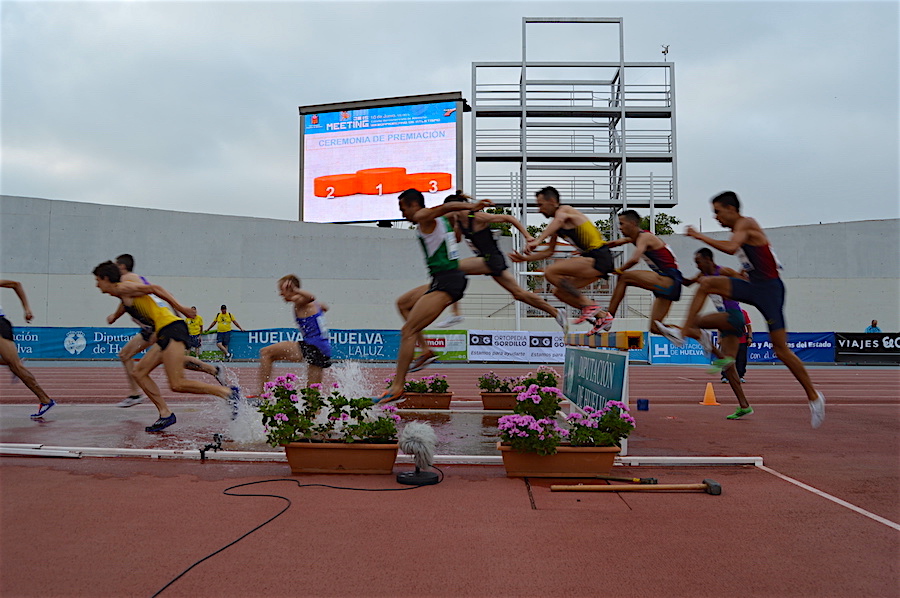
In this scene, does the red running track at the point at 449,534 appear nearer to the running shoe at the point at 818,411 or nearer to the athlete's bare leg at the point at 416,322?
the running shoe at the point at 818,411

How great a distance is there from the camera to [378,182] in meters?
28.7

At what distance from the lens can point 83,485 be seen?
550cm

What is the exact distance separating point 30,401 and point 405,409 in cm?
705

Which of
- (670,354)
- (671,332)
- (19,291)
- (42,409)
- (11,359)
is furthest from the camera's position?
(670,354)

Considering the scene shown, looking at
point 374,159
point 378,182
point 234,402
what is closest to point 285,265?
point 378,182

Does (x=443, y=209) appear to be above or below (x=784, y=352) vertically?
above

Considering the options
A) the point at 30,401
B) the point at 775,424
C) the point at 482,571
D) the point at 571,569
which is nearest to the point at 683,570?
the point at 571,569

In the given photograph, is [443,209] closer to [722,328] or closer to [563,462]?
[563,462]

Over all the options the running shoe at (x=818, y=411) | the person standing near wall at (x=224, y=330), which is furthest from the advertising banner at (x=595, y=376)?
the person standing near wall at (x=224, y=330)

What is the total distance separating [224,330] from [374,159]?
10687 mm

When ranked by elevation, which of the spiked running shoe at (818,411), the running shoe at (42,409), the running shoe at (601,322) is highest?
the running shoe at (601,322)

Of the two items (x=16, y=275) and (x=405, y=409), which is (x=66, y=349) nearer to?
(x=16, y=275)

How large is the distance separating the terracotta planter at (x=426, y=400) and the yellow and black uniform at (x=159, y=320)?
4079 millimetres

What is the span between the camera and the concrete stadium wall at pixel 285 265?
1050 inches
